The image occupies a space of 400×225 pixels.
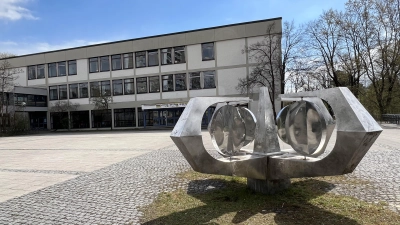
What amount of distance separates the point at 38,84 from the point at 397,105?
47815 millimetres

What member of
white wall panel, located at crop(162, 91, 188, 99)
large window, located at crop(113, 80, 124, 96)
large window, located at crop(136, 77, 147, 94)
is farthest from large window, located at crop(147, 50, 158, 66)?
large window, located at crop(113, 80, 124, 96)

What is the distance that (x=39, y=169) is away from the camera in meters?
9.74

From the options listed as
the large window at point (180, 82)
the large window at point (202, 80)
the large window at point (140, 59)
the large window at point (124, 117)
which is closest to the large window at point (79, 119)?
the large window at point (124, 117)

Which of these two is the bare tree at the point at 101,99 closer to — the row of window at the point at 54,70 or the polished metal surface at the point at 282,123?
the row of window at the point at 54,70

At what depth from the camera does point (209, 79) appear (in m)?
35.6

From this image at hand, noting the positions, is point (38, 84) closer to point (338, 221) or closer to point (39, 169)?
point (39, 169)

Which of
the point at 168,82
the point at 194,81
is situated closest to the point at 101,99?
the point at 168,82

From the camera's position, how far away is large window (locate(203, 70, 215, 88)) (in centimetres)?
3541

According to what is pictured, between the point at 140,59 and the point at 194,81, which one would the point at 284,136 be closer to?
the point at 194,81

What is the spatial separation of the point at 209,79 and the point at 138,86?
984 centimetres

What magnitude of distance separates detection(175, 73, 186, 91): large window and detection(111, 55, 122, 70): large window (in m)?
8.64

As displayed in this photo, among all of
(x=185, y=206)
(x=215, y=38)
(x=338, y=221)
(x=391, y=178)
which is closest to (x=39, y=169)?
(x=185, y=206)

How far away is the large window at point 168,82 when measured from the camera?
3706 centimetres

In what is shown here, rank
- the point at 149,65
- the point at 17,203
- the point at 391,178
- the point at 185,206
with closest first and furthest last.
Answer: the point at 185,206 → the point at 17,203 → the point at 391,178 → the point at 149,65
